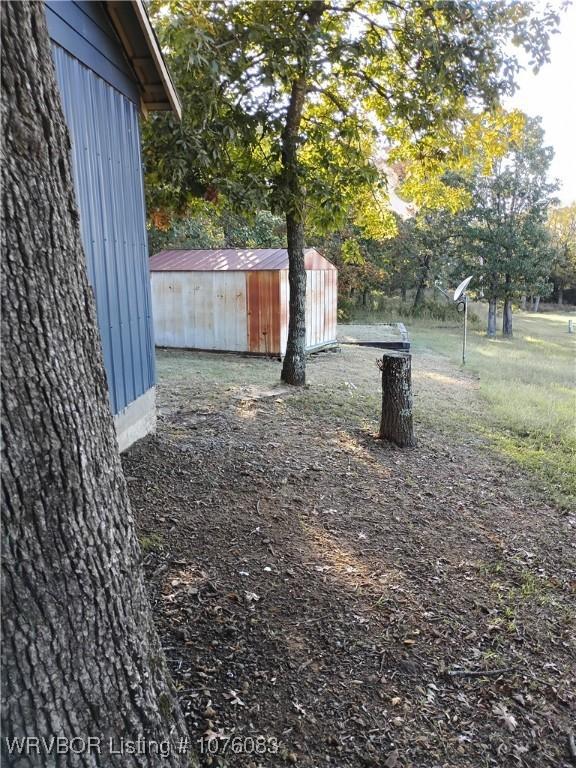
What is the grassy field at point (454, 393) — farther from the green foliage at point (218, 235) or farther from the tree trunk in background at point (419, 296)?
the tree trunk in background at point (419, 296)

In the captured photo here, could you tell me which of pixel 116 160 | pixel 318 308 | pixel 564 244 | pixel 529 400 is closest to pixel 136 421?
pixel 116 160

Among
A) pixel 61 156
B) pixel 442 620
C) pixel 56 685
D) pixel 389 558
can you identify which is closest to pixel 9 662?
pixel 56 685

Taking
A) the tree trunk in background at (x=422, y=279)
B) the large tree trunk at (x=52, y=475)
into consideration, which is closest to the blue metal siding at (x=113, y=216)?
the large tree trunk at (x=52, y=475)

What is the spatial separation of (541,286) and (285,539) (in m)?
21.7

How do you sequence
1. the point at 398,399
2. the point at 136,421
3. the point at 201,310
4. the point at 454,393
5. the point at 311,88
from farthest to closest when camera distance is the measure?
the point at 201,310 → the point at 454,393 → the point at 311,88 → the point at 398,399 → the point at 136,421

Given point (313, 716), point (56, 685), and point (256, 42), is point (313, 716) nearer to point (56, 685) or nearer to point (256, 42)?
point (56, 685)

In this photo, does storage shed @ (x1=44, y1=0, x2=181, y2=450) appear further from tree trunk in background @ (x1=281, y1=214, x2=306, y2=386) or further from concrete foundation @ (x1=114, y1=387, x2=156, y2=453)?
tree trunk in background @ (x1=281, y1=214, x2=306, y2=386)

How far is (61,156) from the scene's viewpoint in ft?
5.36

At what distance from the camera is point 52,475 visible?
1.56 meters

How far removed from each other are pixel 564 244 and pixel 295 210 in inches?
1569

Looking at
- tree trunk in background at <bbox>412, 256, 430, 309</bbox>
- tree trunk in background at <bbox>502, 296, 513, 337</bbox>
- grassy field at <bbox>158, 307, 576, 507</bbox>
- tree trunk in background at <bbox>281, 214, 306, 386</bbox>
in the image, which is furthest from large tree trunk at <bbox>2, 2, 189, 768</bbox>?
tree trunk in background at <bbox>412, 256, 430, 309</bbox>

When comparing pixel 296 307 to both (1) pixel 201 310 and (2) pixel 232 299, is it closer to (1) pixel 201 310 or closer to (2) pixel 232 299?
(2) pixel 232 299

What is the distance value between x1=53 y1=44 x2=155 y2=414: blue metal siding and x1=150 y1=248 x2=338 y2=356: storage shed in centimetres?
651

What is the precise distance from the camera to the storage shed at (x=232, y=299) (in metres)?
12.2
